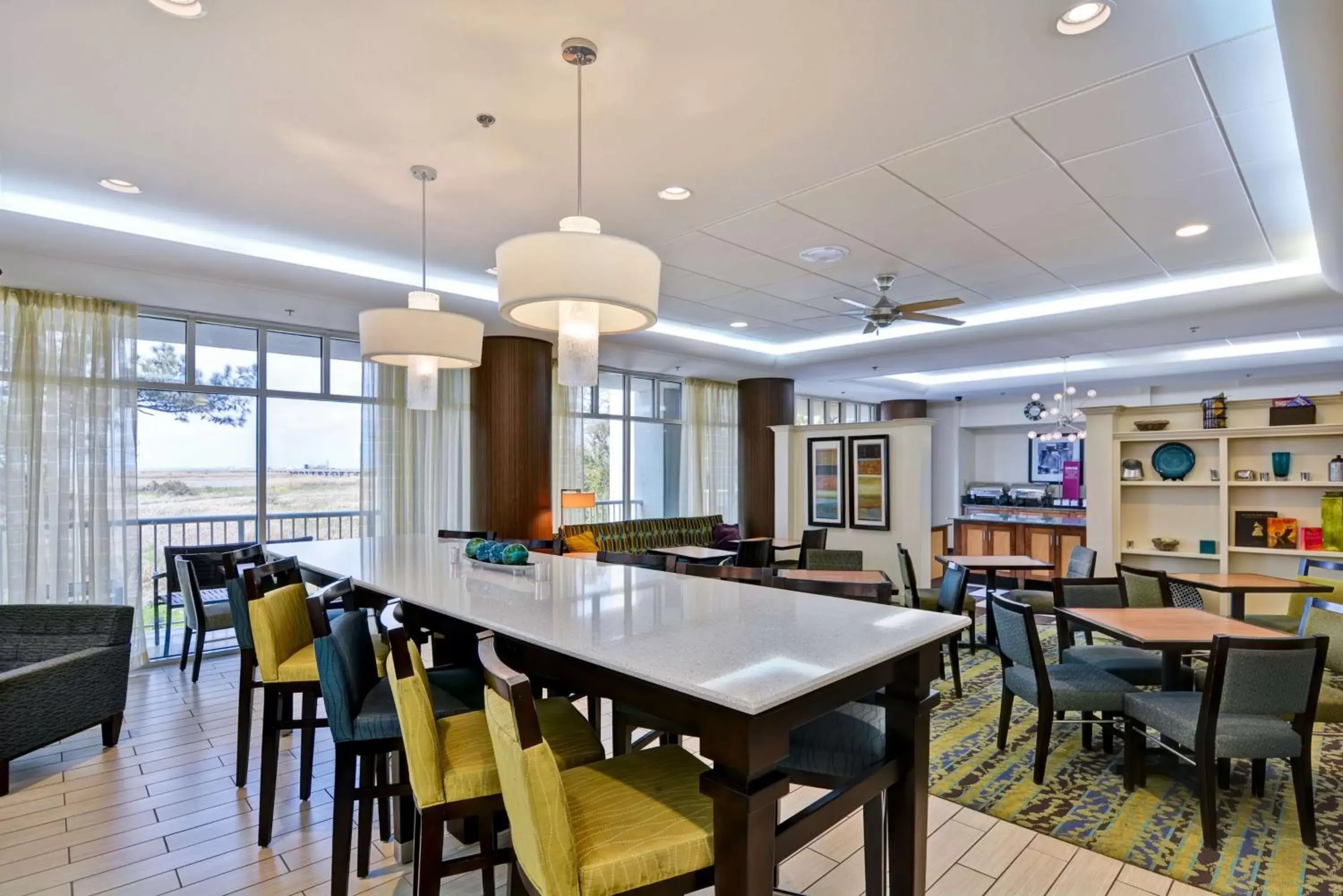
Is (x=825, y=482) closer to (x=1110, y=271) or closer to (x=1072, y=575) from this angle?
(x=1072, y=575)

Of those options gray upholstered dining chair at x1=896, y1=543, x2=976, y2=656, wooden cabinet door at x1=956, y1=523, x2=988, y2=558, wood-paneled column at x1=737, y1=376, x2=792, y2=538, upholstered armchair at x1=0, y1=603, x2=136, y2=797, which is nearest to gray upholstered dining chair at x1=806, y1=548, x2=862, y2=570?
gray upholstered dining chair at x1=896, y1=543, x2=976, y2=656

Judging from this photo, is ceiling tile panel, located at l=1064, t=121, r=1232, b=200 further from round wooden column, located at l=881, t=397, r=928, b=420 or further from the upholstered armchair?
round wooden column, located at l=881, t=397, r=928, b=420

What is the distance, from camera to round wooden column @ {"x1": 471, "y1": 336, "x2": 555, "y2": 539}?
266 inches

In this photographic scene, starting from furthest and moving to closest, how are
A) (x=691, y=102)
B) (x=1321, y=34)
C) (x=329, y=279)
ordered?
(x=329, y=279), (x=691, y=102), (x=1321, y=34)

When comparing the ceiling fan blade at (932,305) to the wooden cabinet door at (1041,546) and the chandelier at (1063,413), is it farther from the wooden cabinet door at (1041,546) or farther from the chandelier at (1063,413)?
the wooden cabinet door at (1041,546)

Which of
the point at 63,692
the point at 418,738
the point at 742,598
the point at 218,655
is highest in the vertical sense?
the point at 742,598

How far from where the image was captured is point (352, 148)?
3.19 metres

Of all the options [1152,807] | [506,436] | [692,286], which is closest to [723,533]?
[506,436]

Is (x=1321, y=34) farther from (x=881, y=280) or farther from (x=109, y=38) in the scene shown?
(x=109, y=38)

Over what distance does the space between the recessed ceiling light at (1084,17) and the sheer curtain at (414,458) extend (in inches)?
202

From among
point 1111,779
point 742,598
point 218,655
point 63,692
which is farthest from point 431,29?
point 218,655

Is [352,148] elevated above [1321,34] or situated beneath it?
elevated above

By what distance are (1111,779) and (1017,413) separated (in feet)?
33.9

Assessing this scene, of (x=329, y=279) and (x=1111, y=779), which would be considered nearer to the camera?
(x=1111, y=779)
